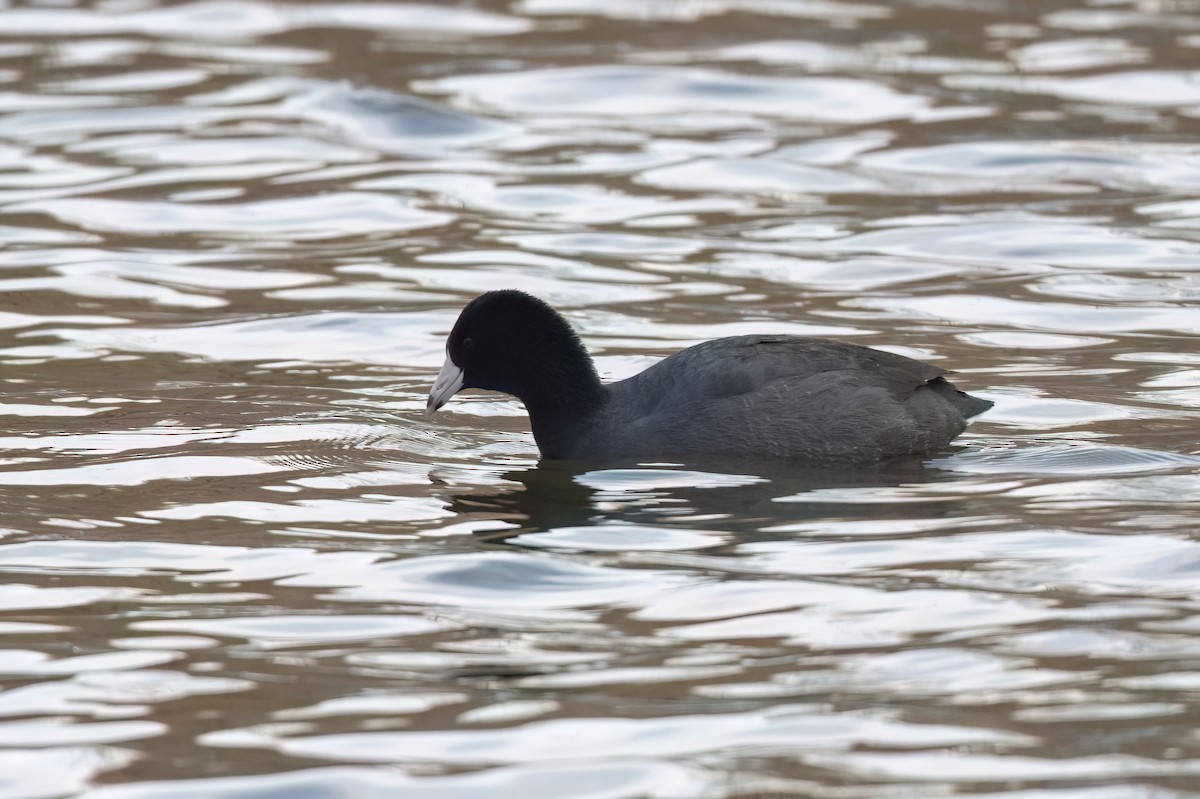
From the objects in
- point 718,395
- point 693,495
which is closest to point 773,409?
point 718,395

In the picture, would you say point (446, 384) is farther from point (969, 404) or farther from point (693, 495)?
point (969, 404)

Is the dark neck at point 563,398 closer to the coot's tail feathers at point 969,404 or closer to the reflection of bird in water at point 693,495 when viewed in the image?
the reflection of bird in water at point 693,495

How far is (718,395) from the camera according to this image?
804 centimetres

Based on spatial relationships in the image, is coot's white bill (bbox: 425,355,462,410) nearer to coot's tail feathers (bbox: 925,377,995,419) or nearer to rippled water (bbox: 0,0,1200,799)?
rippled water (bbox: 0,0,1200,799)

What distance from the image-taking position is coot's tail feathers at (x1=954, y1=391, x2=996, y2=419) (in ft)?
27.2

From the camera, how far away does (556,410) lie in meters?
8.30

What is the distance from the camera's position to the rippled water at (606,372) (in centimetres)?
517

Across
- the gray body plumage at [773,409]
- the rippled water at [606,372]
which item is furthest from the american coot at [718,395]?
the rippled water at [606,372]

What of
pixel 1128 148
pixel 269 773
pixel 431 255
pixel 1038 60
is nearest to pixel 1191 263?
pixel 1128 148

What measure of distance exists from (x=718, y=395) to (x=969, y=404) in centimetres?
111

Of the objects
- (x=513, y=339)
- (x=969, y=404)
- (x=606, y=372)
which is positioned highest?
(x=513, y=339)

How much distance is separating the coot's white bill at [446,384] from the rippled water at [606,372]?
0.22m

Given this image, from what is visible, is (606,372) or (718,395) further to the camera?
(606,372)

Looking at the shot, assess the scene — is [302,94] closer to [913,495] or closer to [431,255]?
[431,255]
